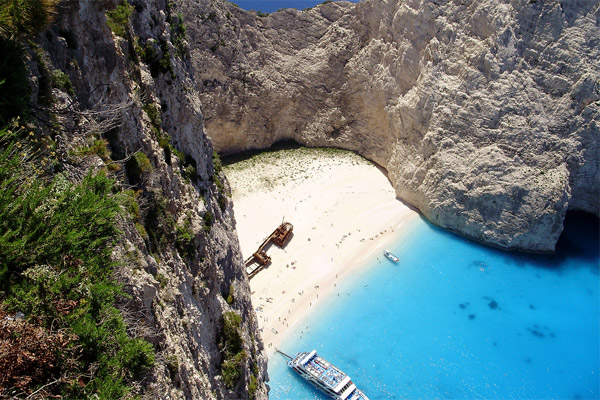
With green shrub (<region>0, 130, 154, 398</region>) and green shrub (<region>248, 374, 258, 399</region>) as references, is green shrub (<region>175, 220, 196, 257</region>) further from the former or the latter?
green shrub (<region>248, 374, 258, 399</region>)

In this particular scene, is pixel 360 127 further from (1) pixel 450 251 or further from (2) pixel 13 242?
(2) pixel 13 242

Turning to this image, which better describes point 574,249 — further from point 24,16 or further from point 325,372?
point 24,16

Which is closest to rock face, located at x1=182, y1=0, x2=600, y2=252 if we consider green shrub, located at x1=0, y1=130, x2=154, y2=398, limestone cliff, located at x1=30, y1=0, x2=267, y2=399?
limestone cliff, located at x1=30, y1=0, x2=267, y2=399

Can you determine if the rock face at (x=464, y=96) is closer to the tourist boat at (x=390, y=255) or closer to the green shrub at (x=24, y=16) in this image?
the tourist boat at (x=390, y=255)

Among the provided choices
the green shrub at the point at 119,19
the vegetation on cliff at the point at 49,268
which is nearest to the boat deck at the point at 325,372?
the vegetation on cliff at the point at 49,268

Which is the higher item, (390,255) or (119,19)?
(119,19)

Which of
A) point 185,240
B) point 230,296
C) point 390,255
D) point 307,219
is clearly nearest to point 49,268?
point 185,240
